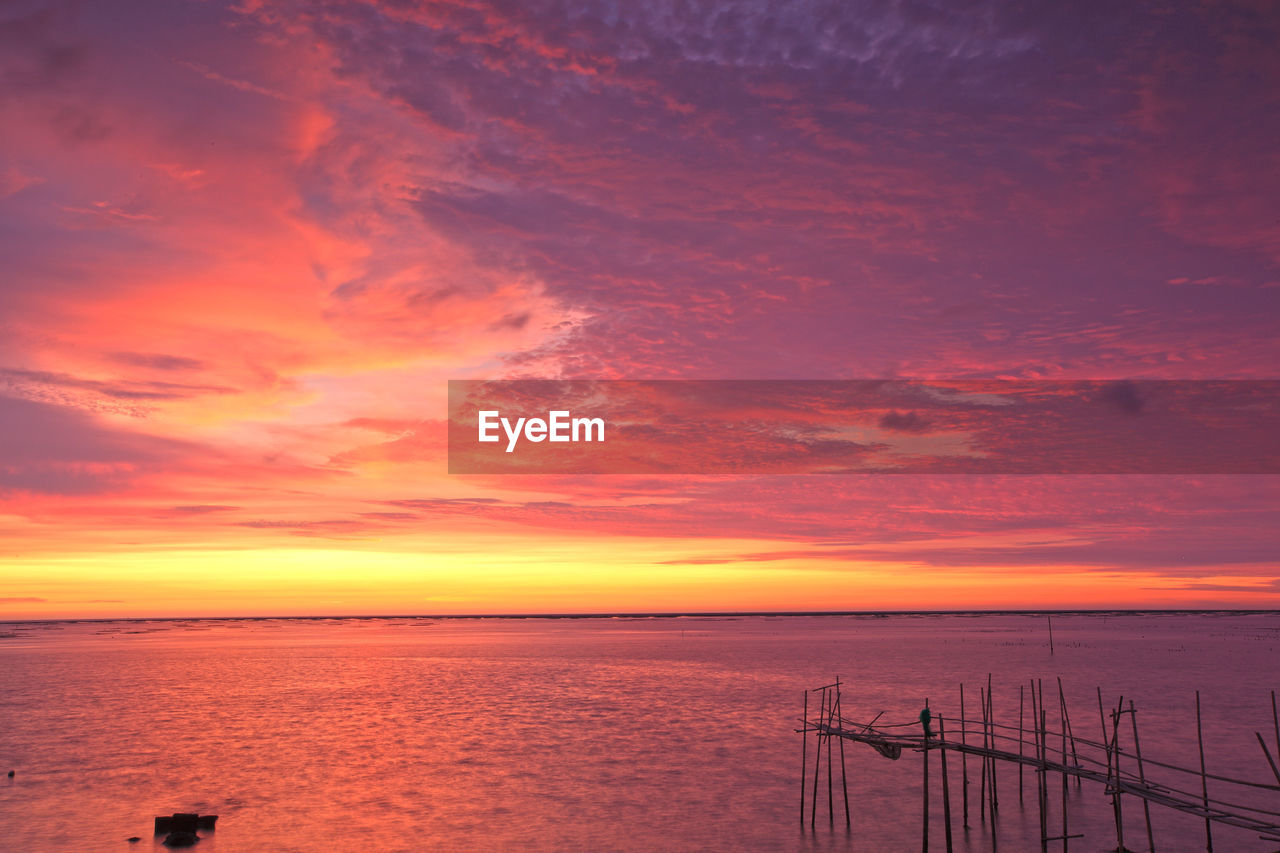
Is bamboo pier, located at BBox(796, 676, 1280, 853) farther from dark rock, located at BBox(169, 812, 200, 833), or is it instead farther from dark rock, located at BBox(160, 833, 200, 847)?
dark rock, located at BBox(169, 812, 200, 833)

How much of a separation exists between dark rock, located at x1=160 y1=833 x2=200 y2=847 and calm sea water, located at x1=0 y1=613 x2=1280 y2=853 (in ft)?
1.54

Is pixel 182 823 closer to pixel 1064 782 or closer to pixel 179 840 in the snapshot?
pixel 179 840

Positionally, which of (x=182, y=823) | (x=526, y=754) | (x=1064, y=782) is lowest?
(x=526, y=754)

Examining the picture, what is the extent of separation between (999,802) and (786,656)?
73.4m

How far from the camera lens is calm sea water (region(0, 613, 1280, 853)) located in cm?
2742

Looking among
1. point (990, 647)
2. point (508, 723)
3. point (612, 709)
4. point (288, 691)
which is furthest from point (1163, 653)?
point (288, 691)

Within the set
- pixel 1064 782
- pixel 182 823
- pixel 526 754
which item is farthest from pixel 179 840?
pixel 1064 782

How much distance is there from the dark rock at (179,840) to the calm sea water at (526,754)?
1.54 feet

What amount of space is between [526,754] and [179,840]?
17075 millimetres

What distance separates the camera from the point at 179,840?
25766 mm

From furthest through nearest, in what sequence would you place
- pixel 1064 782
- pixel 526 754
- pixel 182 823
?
1. pixel 526 754
2. pixel 182 823
3. pixel 1064 782

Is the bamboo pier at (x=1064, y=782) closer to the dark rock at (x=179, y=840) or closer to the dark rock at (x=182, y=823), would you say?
the dark rock at (x=179, y=840)

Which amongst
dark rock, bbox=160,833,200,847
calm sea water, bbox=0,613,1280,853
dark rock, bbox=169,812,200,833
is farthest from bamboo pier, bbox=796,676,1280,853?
dark rock, bbox=169,812,200,833

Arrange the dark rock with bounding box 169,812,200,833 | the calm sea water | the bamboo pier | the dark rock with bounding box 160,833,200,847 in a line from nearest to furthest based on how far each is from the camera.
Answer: the bamboo pier, the dark rock with bounding box 160,833,200,847, the dark rock with bounding box 169,812,200,833, the calm sea water
